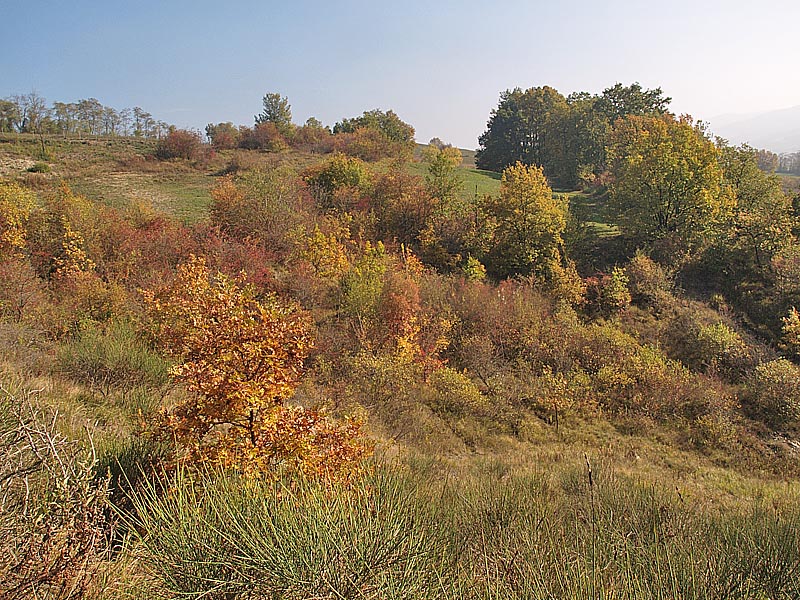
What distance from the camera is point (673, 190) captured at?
27.3 metres

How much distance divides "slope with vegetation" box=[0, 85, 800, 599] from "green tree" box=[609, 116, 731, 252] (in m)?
0.15

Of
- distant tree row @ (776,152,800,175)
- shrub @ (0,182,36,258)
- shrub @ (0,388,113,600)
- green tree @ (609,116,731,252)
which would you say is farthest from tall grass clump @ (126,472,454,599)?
distant tree row @ (776,152,800,175)

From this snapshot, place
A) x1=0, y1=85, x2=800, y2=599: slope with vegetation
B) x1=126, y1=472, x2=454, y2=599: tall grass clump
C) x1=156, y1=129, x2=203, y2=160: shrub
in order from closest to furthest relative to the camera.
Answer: x1=126, y1=472, x2=454, y2=599: tall grass clump, x1=0, y1=85, x2=800, y2=599: slope with vegetation, x1=156, y1=129, x2=203, y2=160: shrub

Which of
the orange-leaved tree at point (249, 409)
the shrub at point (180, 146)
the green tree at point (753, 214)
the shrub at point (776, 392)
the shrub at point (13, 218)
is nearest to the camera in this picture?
the orange-leaved tree at point (249, 409)

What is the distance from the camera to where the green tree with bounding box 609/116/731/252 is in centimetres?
2672

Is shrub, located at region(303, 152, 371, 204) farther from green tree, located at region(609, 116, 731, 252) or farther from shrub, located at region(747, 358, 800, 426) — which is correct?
shrub, located at region(747, 358, 800, 426)

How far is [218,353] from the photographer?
7113 millimetres

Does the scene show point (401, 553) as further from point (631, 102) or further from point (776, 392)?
point (631, 102)

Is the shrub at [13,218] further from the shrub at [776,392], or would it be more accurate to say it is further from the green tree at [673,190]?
the green tree at [673,190]

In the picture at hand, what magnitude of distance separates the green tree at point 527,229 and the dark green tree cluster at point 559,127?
20258 mm

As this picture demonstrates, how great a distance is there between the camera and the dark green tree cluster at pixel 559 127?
165ft

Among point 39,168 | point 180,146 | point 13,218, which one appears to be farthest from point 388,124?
point 13,218

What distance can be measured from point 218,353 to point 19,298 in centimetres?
1319

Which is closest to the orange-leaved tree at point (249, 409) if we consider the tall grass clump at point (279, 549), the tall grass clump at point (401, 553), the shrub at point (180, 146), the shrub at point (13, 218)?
the tall grass clump at point (401, 553)
